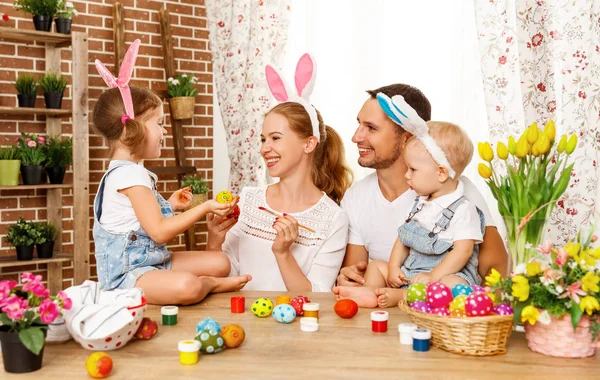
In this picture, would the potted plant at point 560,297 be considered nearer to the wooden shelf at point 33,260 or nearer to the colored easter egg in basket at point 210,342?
the colored easter egg in basket at point 210,342

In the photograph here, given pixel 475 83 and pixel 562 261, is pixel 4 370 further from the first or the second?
pixel 475 83

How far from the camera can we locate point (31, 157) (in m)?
4.21

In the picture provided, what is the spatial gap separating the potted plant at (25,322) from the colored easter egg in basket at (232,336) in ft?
1.18

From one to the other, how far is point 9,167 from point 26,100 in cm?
44

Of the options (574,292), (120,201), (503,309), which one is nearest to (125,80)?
(120,201)

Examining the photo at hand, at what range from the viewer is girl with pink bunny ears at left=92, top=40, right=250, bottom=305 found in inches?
79.1

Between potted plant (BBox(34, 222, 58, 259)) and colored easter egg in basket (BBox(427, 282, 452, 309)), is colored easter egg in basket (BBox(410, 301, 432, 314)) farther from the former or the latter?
potted plant (BBox(34, 222, 58, 259))

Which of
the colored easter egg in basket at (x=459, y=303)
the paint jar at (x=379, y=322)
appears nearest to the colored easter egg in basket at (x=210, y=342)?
the paint jar at (x=379, y=322)

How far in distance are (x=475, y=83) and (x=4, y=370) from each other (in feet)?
8.00

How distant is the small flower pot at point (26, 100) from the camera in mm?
4234

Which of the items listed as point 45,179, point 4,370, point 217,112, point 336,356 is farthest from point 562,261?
point 217,112

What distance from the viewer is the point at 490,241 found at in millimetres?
2240

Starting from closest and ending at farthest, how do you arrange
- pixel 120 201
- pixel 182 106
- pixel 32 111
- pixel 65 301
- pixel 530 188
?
1. pixel 65 301
2. pixel 530 188
3. pixel 120 201
4. pixel 32 111
5. pixel 182 106

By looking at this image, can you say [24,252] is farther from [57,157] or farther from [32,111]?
[32,111]
